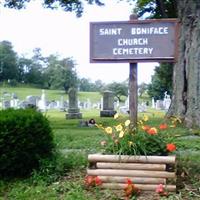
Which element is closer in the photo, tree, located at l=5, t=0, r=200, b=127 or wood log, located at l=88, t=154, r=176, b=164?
wood log, located at l=88, t=154, r=176, b=164

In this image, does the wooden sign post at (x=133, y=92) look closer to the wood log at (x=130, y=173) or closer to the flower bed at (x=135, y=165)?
the flower bed at (x=135, y=165)

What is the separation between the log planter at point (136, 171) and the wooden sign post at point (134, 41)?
1.65 metres

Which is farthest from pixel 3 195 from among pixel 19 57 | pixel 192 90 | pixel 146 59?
pixel 19 57

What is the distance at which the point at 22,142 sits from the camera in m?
6.60

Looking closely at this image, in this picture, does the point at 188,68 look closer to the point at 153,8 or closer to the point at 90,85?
the point at 153,8

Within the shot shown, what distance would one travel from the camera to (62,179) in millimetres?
6414

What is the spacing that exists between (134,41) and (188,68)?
10001 millimetres

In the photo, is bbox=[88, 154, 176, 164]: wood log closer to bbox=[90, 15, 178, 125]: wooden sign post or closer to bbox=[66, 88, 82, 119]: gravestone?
bbox=[90, 15, 178, 125]: wooden sign post

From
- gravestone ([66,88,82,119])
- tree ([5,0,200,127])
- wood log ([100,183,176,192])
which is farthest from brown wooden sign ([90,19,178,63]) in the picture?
gravestone ([66,88,82,119])

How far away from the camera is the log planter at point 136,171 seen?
5.71 m

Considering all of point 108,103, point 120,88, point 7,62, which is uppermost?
point 7,62

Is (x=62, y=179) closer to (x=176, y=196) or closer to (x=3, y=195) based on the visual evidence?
(x=3, y=195)

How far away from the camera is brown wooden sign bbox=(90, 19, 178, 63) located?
677 centimetres

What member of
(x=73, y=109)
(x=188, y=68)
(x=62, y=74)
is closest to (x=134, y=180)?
(x=188, y=68)
